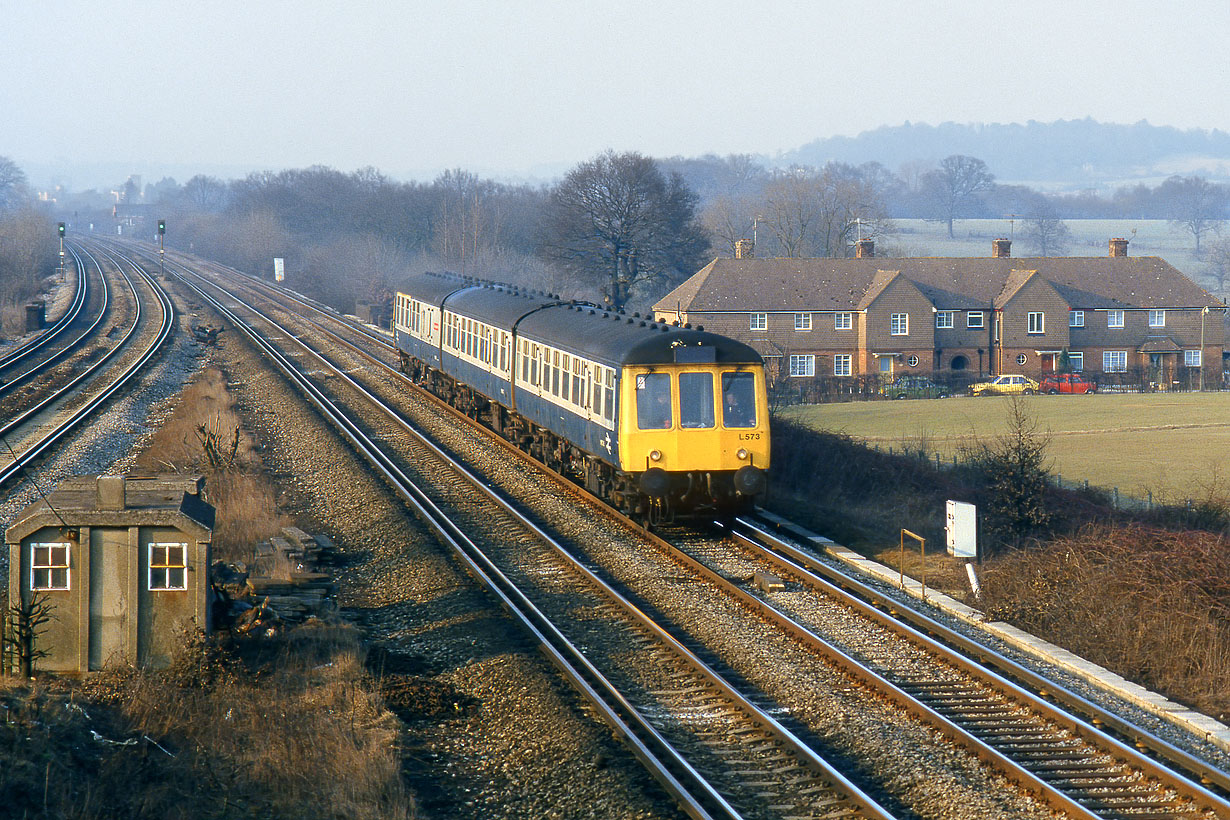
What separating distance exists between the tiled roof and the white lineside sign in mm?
47489

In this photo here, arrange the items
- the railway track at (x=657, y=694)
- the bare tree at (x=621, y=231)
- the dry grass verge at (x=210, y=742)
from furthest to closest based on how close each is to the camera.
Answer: the bare tree at (x=621, y=231) → the railway track at (x=657, y=694) → the dry grass verge at (x=210, y=742)

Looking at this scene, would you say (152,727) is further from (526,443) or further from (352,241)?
(352,241)

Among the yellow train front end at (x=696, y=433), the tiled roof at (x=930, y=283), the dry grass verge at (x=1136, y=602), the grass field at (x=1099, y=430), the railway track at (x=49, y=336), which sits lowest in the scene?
the grass field at (x=1099, y=430)

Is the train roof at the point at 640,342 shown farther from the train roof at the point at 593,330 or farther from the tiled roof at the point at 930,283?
the tiled roof at the point at 930,283

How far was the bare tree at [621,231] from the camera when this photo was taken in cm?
7219

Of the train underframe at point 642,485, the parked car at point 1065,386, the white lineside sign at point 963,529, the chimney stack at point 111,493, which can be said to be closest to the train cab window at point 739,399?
the train underframe at point 642,485

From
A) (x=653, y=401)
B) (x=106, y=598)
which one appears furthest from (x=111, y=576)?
(x=653, y=401)

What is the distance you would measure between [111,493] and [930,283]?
2320 inches

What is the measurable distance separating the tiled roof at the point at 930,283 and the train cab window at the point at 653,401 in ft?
148

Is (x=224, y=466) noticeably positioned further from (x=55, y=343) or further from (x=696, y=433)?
(x=55, y=343)

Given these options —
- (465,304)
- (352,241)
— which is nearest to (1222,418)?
(465,304)

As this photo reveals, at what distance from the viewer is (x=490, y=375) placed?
2517cm

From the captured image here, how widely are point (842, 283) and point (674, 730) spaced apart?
186 feet

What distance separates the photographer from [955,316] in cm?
6406
